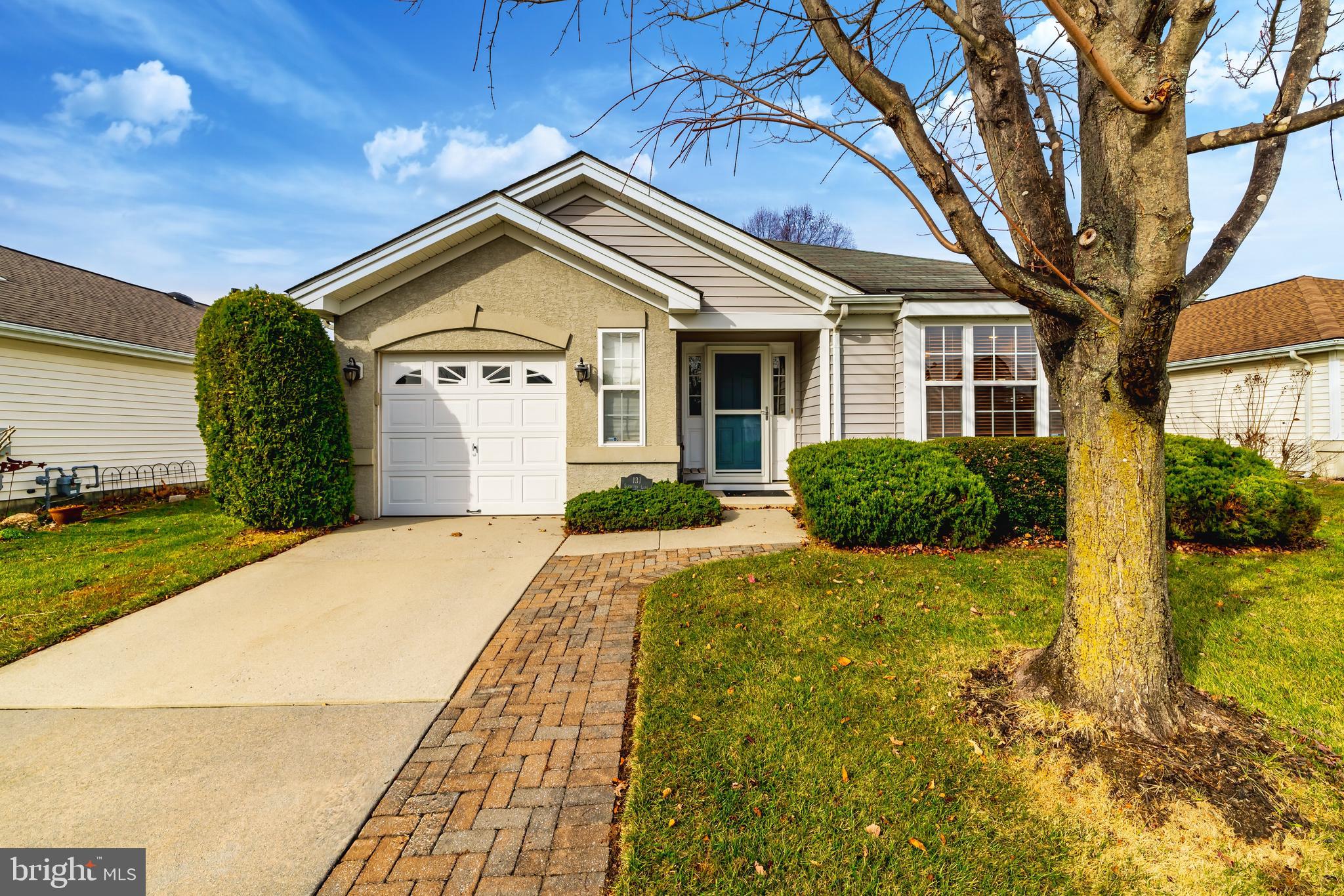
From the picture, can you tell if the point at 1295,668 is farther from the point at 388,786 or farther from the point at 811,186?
the point at 388,786

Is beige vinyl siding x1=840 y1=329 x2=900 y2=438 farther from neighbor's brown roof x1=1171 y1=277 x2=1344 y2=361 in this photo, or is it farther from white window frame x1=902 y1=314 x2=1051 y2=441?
neighbor's brown roof x1=1171 y1=277 x2=1344 y2=361

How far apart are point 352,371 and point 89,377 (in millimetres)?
7214

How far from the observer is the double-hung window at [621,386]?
8.35m

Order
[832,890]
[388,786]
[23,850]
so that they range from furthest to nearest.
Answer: [388,786] → [23,850] → [832,890]

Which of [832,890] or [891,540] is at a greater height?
[891,540]

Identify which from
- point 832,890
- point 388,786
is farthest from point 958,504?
point 388,786

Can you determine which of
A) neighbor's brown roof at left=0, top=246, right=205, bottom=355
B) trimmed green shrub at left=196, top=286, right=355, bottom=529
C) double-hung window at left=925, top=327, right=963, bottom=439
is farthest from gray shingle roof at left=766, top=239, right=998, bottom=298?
neighbor's brown roof at left=0, top=246, right=205, bottom=355

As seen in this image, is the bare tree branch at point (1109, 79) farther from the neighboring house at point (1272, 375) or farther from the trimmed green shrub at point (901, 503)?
the neighboring house at point (1272, 375)

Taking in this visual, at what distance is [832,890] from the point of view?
6.03 ft

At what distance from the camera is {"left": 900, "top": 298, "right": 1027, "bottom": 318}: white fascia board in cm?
876

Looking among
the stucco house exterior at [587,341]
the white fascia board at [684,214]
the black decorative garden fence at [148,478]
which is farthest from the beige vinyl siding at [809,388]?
the black decorative garden fence at [148,478]

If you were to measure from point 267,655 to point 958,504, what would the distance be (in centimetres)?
599

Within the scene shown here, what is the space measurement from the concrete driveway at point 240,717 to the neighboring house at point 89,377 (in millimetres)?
8422

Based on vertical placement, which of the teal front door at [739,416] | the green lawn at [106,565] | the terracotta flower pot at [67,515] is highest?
the teal front door at [739,416]
